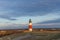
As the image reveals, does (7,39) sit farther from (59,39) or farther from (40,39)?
(59,39)

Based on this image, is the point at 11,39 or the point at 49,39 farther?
the point at 11,39

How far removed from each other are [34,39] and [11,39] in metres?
1.72

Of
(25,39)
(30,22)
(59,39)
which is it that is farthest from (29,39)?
(30,22)

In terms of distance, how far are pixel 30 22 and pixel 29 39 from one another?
6.03 m

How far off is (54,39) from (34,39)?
4.51 feet

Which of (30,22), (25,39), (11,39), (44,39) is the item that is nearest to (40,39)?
Result: (44,39)

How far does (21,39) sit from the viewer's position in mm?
12750

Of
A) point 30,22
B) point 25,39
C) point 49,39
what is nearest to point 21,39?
point 25,39

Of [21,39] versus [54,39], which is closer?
[54,39]

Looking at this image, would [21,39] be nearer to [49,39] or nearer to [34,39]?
[34,39]

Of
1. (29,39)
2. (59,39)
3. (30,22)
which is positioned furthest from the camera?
(30,22)

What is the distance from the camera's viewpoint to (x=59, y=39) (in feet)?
38.2

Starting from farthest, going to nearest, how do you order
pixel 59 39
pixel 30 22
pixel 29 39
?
pixel 30 22, pixel 29 39, pixel 59 39

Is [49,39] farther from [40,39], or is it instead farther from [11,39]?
[11,39]
